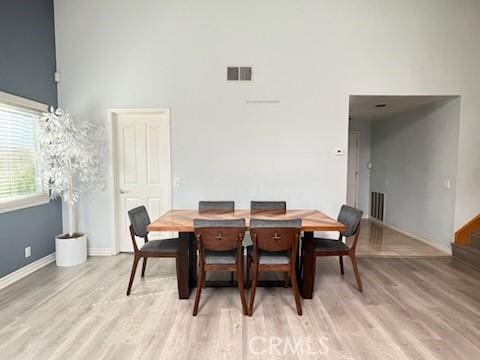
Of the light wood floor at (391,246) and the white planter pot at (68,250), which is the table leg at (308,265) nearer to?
the light wood floor at (391,246)

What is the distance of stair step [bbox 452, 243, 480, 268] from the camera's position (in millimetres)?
3598

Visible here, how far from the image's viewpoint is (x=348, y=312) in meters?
2.47

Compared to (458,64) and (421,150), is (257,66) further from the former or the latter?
(421,150)

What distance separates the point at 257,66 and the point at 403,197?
378 centimetres

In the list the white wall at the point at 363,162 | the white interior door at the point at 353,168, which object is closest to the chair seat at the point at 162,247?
the white interior door at the point at 353,168

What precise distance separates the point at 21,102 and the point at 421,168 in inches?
237

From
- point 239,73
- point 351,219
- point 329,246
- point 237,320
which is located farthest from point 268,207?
point 239,73

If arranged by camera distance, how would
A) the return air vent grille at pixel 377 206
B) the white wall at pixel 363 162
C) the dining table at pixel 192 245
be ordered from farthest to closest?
1. the white wall at pixel 363 162
2. the return air vent grille at pixel 377 206
3. the dining table at pixel 192 245

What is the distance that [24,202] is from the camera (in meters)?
3.32

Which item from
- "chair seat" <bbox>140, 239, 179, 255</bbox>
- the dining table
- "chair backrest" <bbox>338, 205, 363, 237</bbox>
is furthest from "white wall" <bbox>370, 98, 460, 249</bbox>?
"chair seat" <bbox>140, 239, 179, 255</bbox>

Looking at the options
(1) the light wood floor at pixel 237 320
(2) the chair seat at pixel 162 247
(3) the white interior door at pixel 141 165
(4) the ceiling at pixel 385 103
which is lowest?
(1) the light wood floor at pixel 237 320

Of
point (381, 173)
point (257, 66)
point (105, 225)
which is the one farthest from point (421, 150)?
point (105, 225)

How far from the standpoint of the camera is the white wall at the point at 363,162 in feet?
21.5

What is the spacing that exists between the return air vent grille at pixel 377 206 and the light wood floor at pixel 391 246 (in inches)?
27.6
